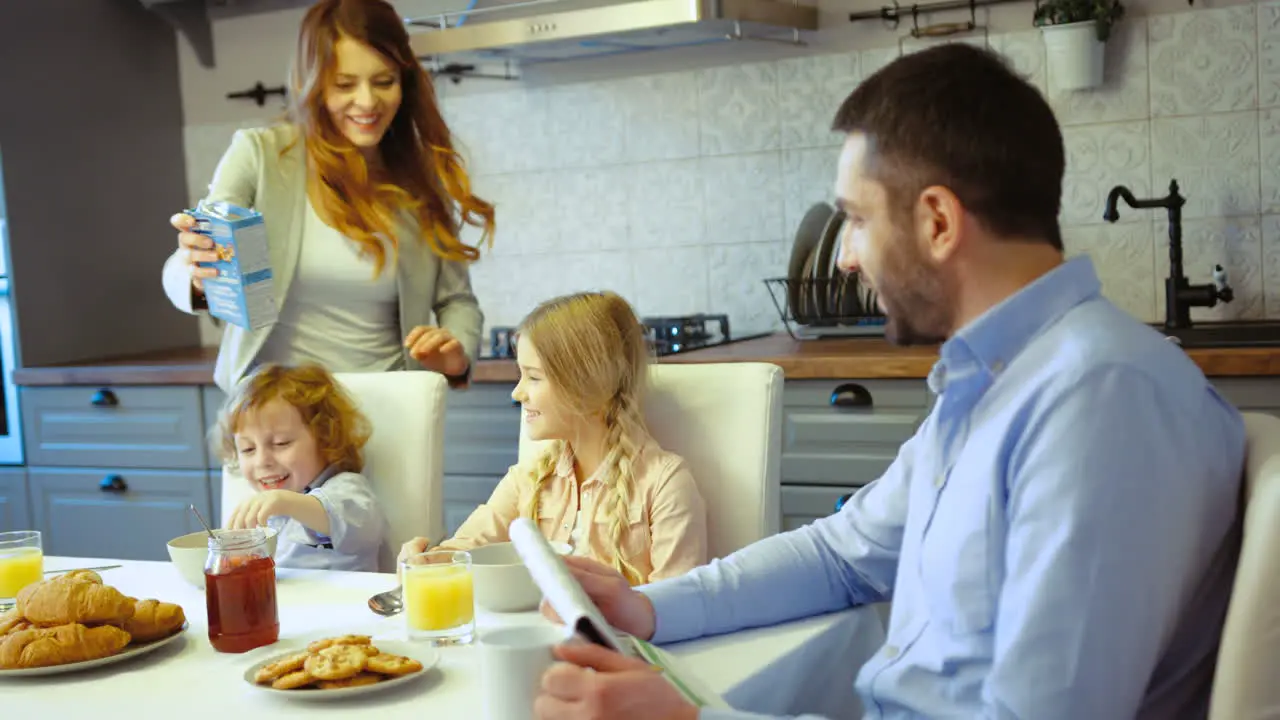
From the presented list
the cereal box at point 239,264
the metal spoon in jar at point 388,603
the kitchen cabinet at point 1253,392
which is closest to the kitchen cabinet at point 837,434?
the kitchen cabinet at point 1253,392

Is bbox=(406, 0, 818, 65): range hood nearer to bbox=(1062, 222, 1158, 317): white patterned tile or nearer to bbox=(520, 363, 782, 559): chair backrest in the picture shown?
bbox=(1062, 222, 1158, 317): white patterned tile

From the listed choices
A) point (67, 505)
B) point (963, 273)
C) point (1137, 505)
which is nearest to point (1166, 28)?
point (963, 273)

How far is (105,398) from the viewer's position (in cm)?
338

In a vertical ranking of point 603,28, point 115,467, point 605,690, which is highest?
point 603,28

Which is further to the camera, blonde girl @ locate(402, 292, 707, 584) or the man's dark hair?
blonde girl @ locate(402, 292, 707, 584)

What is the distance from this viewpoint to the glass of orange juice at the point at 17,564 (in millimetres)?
1510

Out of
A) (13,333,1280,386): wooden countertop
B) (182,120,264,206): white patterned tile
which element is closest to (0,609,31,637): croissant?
(13,333,1280,386): wooden countertop

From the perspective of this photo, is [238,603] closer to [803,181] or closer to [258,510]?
[258,510]

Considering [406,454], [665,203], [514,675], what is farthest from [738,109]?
[514,675]

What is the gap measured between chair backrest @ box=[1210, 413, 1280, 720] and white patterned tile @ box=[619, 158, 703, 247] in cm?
250

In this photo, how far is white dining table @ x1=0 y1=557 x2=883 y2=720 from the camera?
3.70 ft

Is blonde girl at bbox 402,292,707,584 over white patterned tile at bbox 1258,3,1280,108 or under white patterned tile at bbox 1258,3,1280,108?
under

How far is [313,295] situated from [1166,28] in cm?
190

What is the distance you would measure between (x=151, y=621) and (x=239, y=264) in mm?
688
